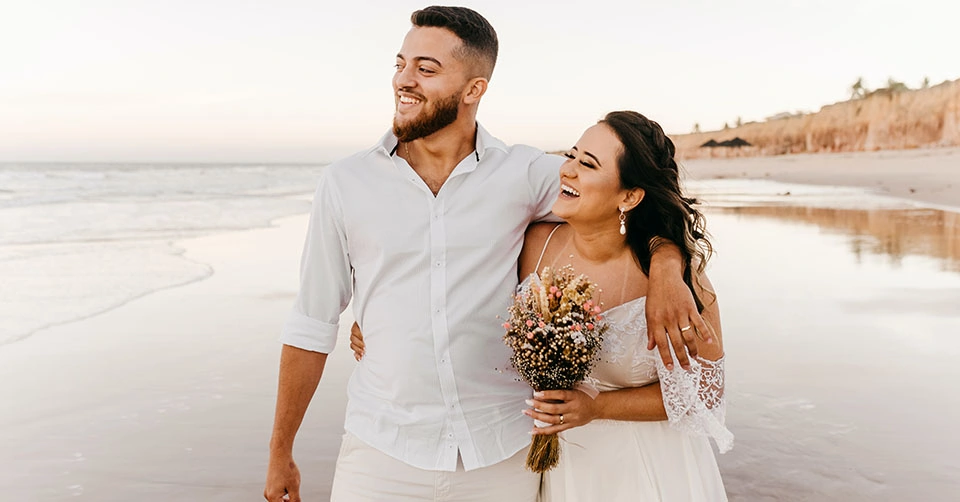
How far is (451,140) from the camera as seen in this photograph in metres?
2.82

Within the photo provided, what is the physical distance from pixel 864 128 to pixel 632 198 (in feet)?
177

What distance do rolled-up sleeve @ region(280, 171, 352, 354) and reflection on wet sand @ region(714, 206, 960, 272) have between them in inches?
398

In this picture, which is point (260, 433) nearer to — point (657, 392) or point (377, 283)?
point (377, 283)

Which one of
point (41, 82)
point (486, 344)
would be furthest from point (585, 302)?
point (41, 82)

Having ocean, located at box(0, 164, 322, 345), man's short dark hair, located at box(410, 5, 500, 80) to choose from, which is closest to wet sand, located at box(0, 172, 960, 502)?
ocean, located at box(0, 164, 322, 345)

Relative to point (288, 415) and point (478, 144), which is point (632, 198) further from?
point (288, 415)

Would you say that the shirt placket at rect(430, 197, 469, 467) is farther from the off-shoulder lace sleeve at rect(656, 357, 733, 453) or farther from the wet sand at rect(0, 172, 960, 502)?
the wet sand at rect(0, 172, 960, 502)

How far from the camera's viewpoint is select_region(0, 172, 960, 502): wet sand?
4.50 m

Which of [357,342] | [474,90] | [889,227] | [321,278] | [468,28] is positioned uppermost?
[468,28]

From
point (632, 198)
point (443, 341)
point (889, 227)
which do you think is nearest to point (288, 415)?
point (443, 341)

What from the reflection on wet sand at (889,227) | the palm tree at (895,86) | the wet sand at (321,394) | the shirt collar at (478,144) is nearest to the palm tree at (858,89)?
the palm tree at (895,86)

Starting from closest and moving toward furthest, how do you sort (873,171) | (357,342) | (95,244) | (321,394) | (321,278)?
(321,278), (357,342), (321,394), (95,244), (873,171)

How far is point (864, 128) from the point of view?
5066cm

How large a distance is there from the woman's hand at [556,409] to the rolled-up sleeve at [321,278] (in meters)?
0.78
